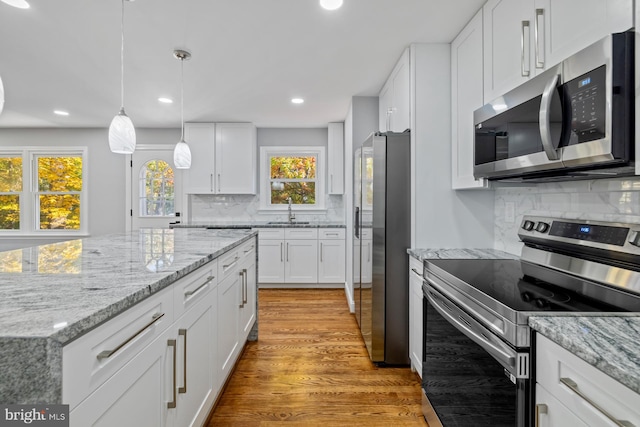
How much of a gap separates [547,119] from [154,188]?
5339 millimetres

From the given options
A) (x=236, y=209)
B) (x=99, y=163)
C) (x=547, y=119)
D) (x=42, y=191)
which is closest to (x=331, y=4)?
(x=547, y=119)

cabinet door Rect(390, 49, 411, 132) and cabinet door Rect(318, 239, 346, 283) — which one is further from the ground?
cabinet door Rect(390, 49, 411, 132)

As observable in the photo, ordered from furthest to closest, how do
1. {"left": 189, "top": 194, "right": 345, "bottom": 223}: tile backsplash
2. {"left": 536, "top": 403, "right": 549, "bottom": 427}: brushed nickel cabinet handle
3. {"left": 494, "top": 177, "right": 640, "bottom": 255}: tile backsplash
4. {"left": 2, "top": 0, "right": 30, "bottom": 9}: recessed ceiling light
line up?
{"left": 189, "top": 194, "right": 345, "bottom": 223}: tile backsplash, {"left": 2, "top": 0, "right": 30, "bottom": 9}: recessed ceiling light, {"left": 494, "top": 177, "right": 640, "bottom": 255}: tile backsplash, {"left": 536, "top": 403, "right": 549, "bottom": 427}: brushed nickel cabinet handle

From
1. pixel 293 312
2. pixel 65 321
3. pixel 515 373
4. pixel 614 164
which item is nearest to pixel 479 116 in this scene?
pixel 614 164

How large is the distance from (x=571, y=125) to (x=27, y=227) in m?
6.85

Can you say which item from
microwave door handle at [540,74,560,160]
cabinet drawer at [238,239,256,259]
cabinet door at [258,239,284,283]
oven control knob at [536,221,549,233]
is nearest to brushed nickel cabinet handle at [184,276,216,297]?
cabinet drawer at [238,239,256,259]

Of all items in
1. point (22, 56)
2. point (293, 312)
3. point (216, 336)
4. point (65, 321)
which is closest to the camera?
point (65, 321)

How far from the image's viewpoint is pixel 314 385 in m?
2.19

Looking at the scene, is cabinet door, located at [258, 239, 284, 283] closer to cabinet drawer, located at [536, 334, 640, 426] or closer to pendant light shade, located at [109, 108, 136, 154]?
pendant light shade, located at [109, 108, 136, 154]

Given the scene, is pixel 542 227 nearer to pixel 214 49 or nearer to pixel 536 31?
pixel 536 31

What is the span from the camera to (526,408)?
98 cm

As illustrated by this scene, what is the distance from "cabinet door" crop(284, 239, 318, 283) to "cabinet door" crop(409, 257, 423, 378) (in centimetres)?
241

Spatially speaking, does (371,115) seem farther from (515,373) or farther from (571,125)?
(515,373)

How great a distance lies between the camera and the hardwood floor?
1.87 metres
